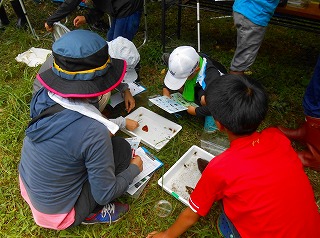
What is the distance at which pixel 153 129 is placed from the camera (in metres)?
2.71

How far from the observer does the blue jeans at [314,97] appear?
7.28ft

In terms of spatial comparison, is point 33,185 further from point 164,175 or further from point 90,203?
point 164,175

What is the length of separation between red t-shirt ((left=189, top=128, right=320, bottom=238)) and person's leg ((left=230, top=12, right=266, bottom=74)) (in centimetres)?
163

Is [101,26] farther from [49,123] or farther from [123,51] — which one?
[49,123]

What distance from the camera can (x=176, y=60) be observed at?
236 cm

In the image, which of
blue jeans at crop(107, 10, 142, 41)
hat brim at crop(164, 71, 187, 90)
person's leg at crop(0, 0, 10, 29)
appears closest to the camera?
hat brim at crop(164, 71, 187, 90)

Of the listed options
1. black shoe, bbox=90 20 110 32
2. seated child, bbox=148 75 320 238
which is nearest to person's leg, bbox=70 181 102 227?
seated child, bbox=148 75 320 238

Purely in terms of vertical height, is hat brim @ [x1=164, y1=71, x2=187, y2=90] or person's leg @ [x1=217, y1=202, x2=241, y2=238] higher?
hat brim @ [x1=164, y1=71, x2=187, y2=90]

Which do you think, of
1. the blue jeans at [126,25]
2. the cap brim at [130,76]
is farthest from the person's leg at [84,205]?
the blue jeans at [126,25]

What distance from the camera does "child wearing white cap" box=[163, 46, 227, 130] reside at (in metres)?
2.35

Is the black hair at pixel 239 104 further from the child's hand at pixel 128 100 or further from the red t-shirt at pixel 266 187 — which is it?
the child's hand at pixel 128 100

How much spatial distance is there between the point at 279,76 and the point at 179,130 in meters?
1.68

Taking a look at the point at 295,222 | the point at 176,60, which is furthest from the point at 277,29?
the point at 295,222

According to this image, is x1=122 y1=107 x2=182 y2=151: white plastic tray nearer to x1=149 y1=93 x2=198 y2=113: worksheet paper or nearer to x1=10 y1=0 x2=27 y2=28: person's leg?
x1=149 y1=93 x2=198 y2=113: worksheet paper
